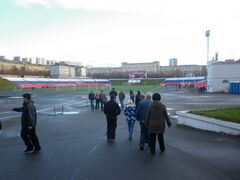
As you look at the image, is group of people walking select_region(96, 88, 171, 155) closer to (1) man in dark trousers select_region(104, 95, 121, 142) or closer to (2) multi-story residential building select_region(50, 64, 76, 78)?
(1) man in dark trousers select_region(104, 95, 121, 142)

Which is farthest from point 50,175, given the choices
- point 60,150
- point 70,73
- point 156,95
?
point 70,73

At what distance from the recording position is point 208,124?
→ 14.1m

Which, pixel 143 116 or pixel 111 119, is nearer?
pixel 143 116

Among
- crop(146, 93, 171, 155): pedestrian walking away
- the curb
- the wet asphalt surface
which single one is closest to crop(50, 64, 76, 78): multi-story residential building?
the curb

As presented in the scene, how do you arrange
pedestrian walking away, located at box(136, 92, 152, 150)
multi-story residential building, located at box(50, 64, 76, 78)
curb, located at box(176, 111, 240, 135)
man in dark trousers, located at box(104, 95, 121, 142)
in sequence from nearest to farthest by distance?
pedestrian walking away, located at box(136, 92, 152, 150) → man in dark trousers, located at box(104, 95, 121, 142) → curb, located at box(176, 111, 240, 135) → multi-story residential building, located at box(50, 64, 76, 78)

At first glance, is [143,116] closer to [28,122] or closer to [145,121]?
[145,121]

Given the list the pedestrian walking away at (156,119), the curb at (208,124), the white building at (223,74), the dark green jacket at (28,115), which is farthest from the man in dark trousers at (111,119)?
the white building at (223,74)

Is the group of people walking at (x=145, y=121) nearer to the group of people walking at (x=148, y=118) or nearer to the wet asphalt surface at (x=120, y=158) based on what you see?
the group of people walking at (x=148, y=118)

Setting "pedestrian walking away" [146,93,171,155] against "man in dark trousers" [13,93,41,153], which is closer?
"pedestrian walking away" [146,93,171,155]

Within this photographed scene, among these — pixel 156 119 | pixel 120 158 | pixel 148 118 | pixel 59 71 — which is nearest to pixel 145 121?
pixel 148 118

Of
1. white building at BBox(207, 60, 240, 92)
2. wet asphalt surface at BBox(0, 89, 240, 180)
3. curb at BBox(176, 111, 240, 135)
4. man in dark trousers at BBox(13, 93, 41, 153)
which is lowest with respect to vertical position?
wet asphalt surface at BBox(0, 89, 240, 180)

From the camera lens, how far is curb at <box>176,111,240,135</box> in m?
12.4

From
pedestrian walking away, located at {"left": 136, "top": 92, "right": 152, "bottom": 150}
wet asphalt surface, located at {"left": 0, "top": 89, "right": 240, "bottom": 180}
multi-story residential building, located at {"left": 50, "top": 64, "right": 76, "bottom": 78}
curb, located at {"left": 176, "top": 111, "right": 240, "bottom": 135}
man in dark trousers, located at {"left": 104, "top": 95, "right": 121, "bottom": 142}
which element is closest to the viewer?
wet asphalt surface, located at {"left": 0, "top": 89, "right": 240, "bottom": 180}

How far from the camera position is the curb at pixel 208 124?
1243 centimetres
